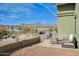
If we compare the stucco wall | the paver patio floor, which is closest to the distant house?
the stucco wall

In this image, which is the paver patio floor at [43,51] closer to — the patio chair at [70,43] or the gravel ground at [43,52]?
the gravel ground at [43,52]

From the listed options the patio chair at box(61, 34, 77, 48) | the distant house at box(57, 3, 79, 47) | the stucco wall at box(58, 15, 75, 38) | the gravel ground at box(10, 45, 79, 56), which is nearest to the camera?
the gravel ground at box(10, 45, 79, 56)

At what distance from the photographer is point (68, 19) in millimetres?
7793

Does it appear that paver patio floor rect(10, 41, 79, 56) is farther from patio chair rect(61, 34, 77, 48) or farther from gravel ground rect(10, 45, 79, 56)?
patio chair rect(61, 34, 77, 48)

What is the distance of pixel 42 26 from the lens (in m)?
7.41

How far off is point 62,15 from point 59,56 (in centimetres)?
126

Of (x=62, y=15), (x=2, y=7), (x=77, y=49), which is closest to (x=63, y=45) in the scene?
(x=77, y=49)

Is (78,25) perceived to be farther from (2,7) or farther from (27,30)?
(2,7)

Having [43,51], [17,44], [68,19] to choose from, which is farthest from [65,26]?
[17,44]

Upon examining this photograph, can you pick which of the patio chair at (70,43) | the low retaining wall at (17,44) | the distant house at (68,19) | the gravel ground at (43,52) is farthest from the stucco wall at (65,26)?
the gravel ground at (43,52)

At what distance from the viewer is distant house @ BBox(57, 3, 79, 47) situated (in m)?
7.60

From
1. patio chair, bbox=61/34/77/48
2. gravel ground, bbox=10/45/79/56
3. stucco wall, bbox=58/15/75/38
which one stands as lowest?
gravel ground, bbox=10/45/79/56

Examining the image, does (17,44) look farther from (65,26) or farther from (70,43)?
(65,26)

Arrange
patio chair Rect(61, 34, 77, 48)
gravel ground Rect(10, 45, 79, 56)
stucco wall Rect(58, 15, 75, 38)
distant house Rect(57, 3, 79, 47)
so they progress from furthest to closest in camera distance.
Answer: stucco wall Rect(58, 15, 75, 38)
distant house Rect(57, 3, 79, 47)
patio chair Rect(61, 34, 77, 48)
gravel ground Rect(10, 45, 79, 56)
